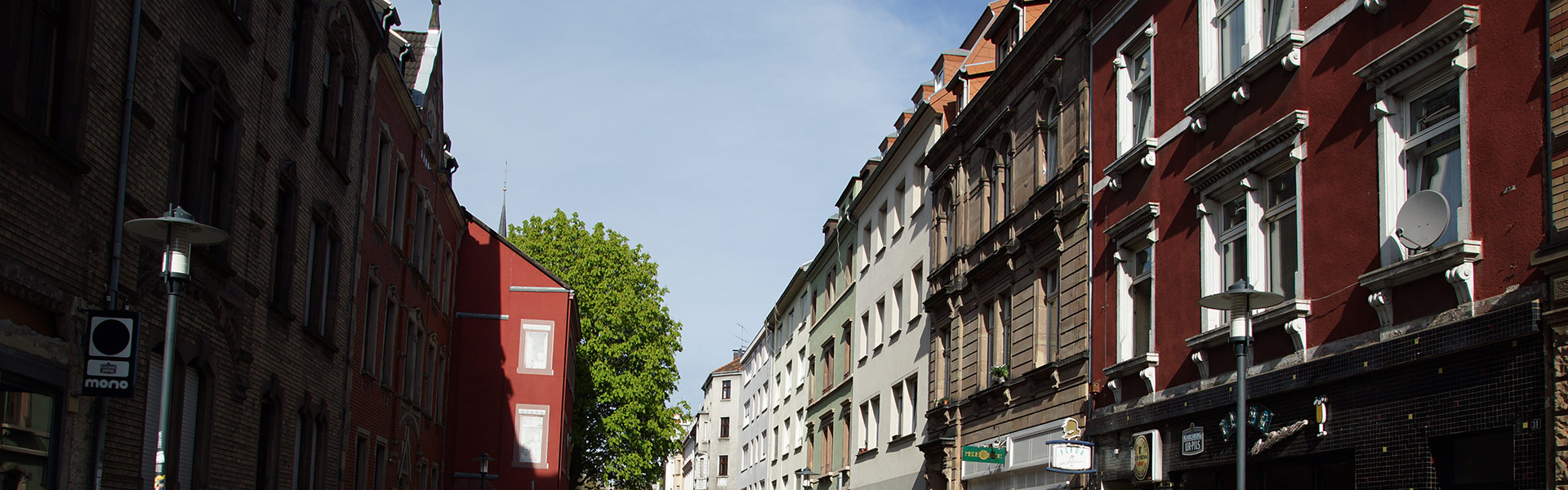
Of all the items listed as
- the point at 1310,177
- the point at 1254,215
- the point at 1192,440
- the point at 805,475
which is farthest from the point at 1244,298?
the point at 805,475

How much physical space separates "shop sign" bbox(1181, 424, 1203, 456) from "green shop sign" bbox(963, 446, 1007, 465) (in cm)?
663

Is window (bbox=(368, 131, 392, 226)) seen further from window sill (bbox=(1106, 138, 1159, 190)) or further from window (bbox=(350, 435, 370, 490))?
window sill (bbox=(1106, 138, 1159, 190))

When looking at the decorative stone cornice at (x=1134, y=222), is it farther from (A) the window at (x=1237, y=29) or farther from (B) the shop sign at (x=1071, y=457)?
(B) the shop sign at (x=1071, y=457)

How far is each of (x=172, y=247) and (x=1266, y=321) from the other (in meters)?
10.6

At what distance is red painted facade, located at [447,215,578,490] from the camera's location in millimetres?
39156

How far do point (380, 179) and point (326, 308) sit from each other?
483 cm

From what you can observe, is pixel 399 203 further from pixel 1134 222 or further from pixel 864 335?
pixel 1134 222

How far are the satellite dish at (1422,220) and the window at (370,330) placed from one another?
1772 centimetres

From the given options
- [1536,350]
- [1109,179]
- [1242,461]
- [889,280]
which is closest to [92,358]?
[1242,461]

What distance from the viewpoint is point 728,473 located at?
10219 centimetres

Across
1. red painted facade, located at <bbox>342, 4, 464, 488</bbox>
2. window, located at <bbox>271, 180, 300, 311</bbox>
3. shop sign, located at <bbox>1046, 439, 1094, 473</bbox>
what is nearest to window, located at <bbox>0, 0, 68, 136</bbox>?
window, located at <bbox>271, 180, 300, 311</bbox>

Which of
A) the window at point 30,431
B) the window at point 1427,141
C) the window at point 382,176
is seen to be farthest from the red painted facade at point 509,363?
the window at point 1427,141

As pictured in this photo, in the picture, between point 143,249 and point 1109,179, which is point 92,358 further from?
point 1109,179

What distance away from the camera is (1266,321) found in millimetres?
14562
